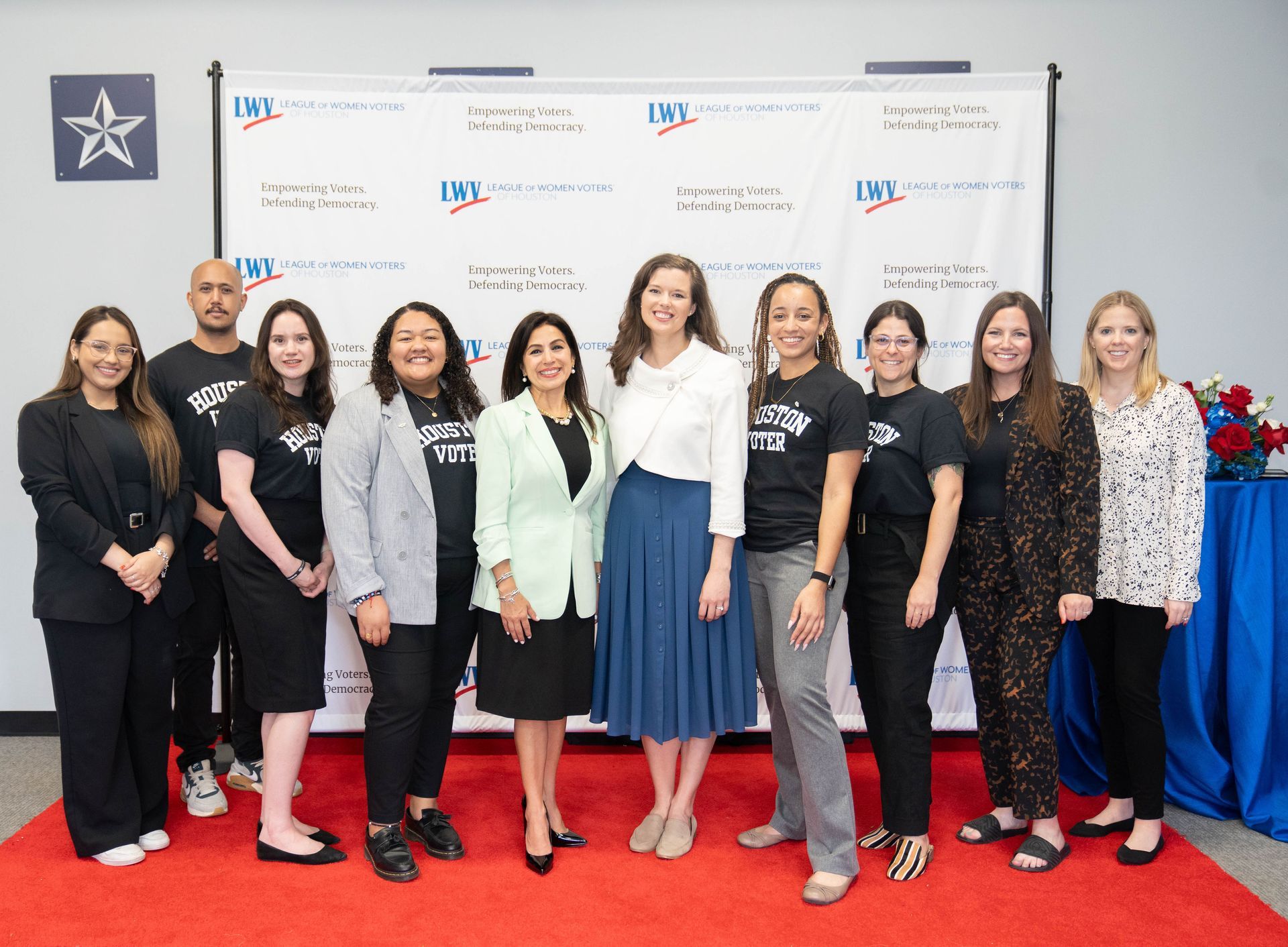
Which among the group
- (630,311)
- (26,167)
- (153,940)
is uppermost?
(26,167)

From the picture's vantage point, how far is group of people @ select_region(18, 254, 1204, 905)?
247 centimetres

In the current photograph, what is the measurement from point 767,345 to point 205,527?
6.43 feet

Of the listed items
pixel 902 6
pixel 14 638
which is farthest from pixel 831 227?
pixel 14 638

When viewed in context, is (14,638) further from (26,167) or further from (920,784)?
(920,784)

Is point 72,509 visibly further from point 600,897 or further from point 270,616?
point 600,897

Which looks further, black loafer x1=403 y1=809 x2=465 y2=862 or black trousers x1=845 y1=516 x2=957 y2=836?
black loafer x1=403 y1=809 x2=465 y2=862

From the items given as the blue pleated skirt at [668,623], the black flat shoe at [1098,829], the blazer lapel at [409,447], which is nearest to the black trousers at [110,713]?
the blazer lapel at [409,447]

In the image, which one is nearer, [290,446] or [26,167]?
[290,446]

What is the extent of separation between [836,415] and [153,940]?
223cm

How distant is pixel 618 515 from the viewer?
8.41 feet

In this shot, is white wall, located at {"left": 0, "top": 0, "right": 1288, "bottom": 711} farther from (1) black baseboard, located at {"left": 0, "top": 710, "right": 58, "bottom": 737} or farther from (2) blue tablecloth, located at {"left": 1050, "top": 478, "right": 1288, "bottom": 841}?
(2) blue tablecloth, located at {"left": 1050, "top": 478, "right": 1288, "bottom": 841}

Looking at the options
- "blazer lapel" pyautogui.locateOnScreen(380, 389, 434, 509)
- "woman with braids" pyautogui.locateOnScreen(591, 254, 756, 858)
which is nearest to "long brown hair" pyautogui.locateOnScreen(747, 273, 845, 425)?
"woman with braids" pyautogui.locateOnScreen(591, 254, 756, 858)

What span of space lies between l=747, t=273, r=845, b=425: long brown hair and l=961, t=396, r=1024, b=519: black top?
49cm

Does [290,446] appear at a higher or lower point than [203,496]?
higher
